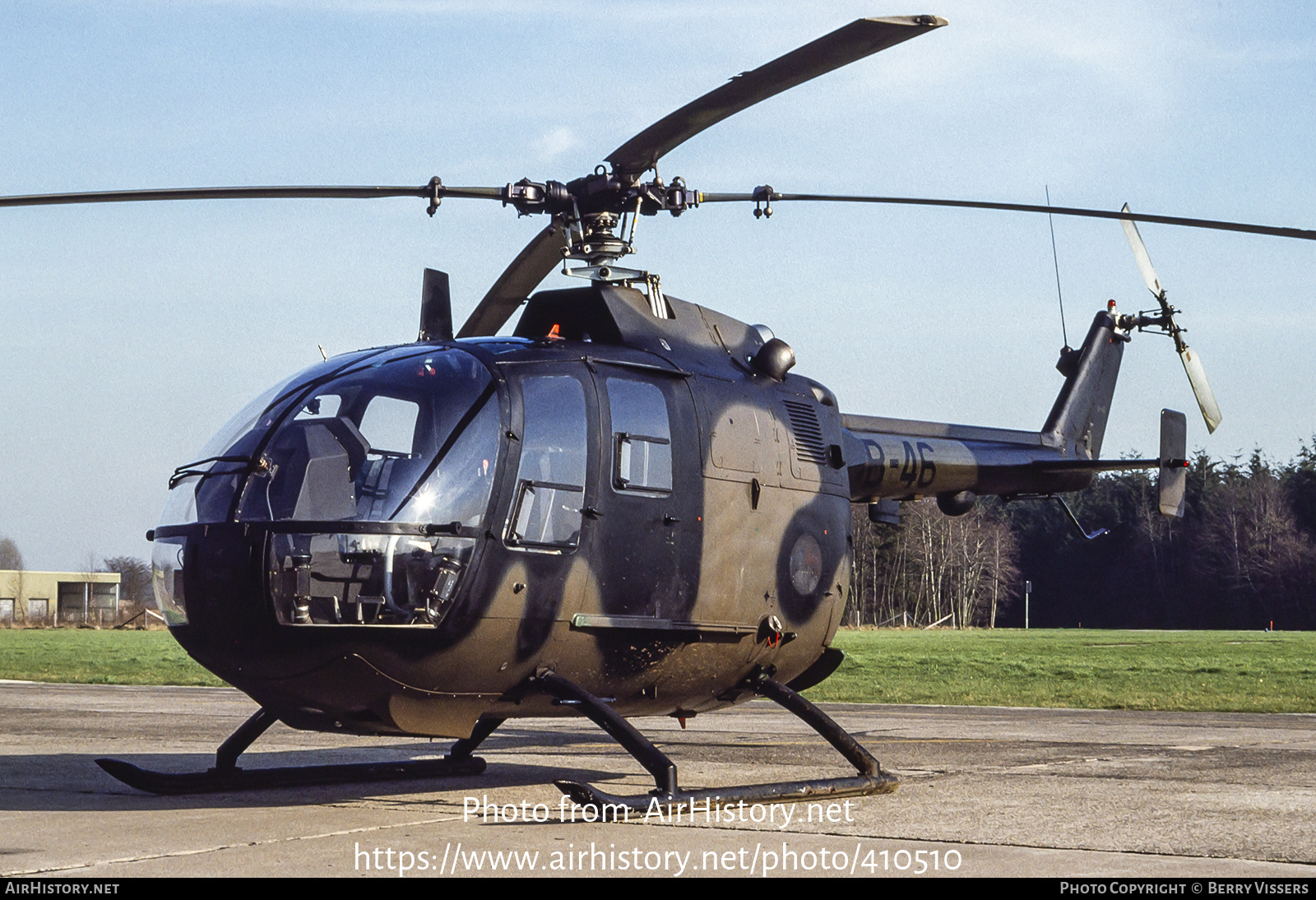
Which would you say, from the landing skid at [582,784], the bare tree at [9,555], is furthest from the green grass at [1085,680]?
the bare tree at [9,555]

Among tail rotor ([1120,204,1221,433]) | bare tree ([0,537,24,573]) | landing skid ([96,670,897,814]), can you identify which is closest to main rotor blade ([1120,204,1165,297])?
tail rotor ([1120,204,1221,433])

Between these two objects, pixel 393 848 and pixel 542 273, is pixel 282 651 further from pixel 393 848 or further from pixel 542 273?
pixel 542 273

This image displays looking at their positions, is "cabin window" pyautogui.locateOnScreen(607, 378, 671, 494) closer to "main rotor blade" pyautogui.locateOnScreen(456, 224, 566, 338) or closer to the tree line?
"main rotor blade" pyautogui.locateOnScreen(456, 224, 566, 338)

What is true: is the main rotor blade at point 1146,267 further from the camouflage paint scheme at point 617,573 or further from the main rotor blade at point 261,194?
the main rotor blade at point 261,194


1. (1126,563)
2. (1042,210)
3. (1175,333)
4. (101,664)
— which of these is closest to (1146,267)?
(1175,333)

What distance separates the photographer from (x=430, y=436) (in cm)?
710

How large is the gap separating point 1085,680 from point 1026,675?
1.59 m

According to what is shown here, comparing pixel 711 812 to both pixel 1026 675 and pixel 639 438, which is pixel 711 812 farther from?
pixel 1026 675

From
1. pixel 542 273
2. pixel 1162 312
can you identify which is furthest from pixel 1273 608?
pixel 542 273

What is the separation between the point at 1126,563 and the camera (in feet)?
333

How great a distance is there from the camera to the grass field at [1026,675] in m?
19.0

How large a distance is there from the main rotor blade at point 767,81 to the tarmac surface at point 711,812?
3712 millimetres

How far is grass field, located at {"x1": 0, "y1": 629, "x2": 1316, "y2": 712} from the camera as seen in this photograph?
19.0 metres

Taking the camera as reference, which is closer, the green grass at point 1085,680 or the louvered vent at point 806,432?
the louvered vent at point 806,432
